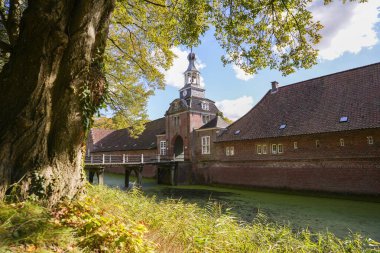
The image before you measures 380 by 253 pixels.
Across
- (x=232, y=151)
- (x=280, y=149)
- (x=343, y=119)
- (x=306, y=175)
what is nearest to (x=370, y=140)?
(x=343, y=119)

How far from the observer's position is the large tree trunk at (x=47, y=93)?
3.56 m

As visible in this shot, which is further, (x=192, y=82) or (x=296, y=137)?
(x=192, y=82)

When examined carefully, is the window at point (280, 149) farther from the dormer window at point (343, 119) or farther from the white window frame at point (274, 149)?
the dormer window at point (343, 119)

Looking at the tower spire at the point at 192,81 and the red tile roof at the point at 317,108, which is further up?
the tower spire at the point at 192,81

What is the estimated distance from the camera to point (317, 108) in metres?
18.1

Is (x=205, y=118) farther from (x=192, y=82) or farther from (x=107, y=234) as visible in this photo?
(x=107, y=234)

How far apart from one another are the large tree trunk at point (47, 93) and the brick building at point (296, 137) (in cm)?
1555

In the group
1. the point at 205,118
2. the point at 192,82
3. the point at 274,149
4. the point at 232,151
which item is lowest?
the point at 232,151

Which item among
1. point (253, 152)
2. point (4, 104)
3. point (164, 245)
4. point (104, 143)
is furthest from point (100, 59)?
point (104, 143)

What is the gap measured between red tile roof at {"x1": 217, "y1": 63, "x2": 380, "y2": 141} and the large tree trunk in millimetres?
15559

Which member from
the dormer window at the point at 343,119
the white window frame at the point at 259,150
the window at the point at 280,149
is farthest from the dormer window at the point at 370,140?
the white window frame at the point at 259,150

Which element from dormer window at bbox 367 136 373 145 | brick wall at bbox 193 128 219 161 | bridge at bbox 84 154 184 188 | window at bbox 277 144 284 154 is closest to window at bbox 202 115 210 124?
brick wall at bbox 193 128 219 161

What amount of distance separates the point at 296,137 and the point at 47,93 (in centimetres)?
1711

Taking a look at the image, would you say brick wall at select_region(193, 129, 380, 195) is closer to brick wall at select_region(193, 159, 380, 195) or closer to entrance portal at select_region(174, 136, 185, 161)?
brick wall at select_region(193, 159, 380, 195)
